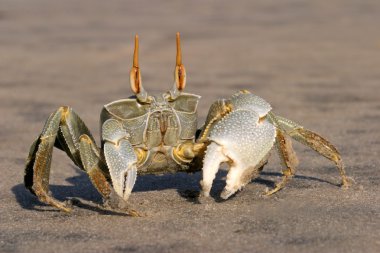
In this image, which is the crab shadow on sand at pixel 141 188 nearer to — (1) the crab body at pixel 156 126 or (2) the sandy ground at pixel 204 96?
(2) the sandy ground at pixel 204 96

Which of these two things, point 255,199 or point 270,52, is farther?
point 270,52

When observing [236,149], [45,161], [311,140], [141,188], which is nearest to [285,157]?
[311,140]

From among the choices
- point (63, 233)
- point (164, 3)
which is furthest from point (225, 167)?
point (164, 3)

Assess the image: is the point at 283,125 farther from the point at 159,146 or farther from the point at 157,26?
the point at 157,26

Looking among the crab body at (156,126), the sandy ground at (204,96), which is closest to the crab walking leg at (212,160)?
the sandy ground at (204,96)

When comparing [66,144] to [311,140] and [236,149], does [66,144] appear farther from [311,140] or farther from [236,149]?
[311,140]

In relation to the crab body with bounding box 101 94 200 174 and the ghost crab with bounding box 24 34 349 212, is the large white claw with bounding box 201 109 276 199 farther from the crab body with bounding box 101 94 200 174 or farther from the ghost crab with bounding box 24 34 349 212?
the crab body with bounding box 101 94 200 174

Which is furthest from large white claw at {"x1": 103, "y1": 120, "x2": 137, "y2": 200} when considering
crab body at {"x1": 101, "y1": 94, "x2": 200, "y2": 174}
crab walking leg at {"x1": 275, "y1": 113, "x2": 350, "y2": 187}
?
crab walking leg at {"x1": 275, "y1": 113, "x2": 350, "y2": 187}
